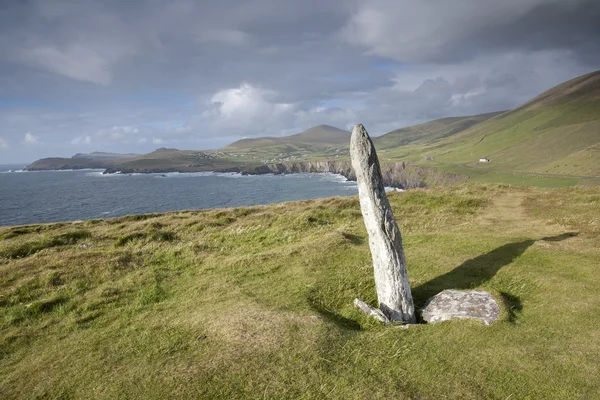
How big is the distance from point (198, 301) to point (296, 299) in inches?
169

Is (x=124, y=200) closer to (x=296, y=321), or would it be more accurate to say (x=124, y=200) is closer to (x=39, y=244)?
(x=39, y=244)

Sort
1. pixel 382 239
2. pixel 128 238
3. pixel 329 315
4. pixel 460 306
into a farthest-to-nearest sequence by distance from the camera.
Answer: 1. pixel 128 238
2. pixel 382 239
3. pixel 329 315
4. pixel 460 306

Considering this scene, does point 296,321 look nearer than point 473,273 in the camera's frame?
Yes

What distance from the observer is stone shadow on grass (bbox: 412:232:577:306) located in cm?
1538

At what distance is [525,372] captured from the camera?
9.53 m

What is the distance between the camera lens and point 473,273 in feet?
53.8

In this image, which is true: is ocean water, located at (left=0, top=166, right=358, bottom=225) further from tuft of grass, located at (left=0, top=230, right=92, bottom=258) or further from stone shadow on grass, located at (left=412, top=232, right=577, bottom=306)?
stone shadow on grass, located at (left=412, top=232, right=577, bottom=306)

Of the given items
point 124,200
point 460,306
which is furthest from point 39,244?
point 124,200

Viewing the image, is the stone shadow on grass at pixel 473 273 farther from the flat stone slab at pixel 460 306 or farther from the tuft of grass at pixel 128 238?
the tuft of grass at pixel 128 238

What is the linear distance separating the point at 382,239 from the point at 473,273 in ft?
17.9

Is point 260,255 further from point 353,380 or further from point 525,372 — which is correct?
point 525,372

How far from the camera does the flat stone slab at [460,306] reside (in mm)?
12609

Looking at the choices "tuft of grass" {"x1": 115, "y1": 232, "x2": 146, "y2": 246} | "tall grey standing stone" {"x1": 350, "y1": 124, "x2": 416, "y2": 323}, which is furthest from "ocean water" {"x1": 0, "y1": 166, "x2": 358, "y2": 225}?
"tall grey standing stone" {"x1": 350, "y1": 124, "x2": 416, "y2": 323}

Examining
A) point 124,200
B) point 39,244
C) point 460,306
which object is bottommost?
point 124,200
